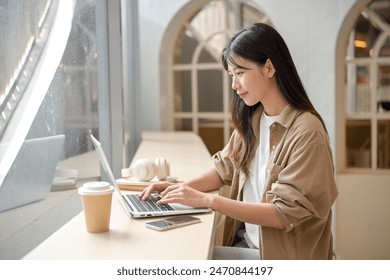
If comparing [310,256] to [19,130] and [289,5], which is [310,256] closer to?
[19,130]

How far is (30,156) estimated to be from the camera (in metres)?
0.91

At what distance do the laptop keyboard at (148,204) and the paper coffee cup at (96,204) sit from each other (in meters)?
0.14

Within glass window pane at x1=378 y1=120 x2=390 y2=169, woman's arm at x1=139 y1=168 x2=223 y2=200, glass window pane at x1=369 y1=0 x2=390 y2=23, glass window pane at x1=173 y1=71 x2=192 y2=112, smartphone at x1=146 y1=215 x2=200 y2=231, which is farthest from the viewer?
glass window pane at x1=173 y1=71 x2=192 y2=112

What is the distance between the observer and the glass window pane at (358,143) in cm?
270

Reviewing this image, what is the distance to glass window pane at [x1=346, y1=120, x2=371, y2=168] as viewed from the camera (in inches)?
106

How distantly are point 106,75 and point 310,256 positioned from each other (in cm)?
101

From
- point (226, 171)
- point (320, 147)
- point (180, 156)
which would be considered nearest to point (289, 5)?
point (180, 156)

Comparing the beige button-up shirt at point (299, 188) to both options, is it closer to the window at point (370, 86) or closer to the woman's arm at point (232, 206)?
the woman's arm at point (232, 206)

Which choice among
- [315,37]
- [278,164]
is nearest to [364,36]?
[315,37]

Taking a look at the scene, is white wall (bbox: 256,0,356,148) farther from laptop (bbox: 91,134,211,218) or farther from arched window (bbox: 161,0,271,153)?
laptop (bbox: 91,134,211,218)

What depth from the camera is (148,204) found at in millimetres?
1065

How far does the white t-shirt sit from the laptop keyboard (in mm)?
239

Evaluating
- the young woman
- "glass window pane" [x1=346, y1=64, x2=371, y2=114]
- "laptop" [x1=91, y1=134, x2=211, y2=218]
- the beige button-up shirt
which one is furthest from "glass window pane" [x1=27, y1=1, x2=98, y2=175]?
"glass window pane" [x1=346, y1=64, x2=371, y2=114]

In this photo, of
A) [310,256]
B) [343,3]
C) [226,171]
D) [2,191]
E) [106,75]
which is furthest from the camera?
[343,3]
